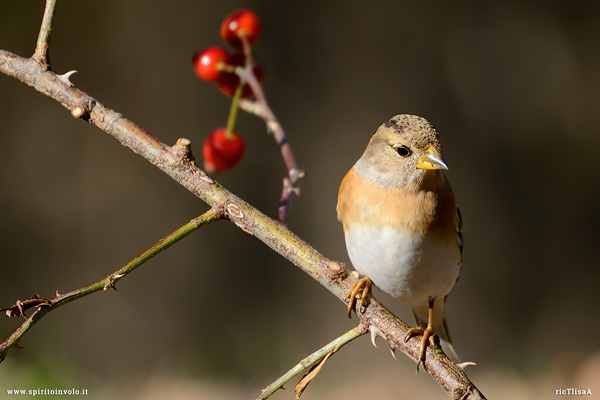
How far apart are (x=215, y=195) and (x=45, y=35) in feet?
1.27

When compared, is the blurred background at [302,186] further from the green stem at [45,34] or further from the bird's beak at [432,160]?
the green stem at [45,34]

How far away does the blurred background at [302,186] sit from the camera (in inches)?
122

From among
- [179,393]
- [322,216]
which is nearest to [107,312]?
[179,393]

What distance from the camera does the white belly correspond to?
1.29 m

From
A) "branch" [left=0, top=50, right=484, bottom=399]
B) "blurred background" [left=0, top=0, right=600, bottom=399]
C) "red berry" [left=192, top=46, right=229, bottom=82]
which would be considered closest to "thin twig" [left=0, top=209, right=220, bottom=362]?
"branch" [left=0, top=50, right=484, bottom=399]

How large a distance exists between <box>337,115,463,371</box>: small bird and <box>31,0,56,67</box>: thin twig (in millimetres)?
754

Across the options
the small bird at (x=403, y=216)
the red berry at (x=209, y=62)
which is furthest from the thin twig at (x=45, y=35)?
the small bird at (x=403, y=216)

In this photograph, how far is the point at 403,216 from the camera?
129 cm

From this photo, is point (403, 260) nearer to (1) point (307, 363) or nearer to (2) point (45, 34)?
(1) point (307, 363)

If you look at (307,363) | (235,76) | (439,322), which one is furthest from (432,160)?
(439,322)

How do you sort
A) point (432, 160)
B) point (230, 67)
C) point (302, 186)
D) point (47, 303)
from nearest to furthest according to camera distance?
point (47, 303) < point (230, 67) < point (432, 160) < point (302, 186)

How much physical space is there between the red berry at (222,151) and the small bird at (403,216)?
44 centimetres

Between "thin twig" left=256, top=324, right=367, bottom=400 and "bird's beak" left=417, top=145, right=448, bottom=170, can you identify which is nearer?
"thin twig" left=256, top=324, right=367, bottom=400

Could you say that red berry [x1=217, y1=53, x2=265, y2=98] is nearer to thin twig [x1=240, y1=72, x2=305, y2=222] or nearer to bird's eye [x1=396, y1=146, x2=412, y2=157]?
thin twig [x1=240, y1=72, x2=305, y2=222]
